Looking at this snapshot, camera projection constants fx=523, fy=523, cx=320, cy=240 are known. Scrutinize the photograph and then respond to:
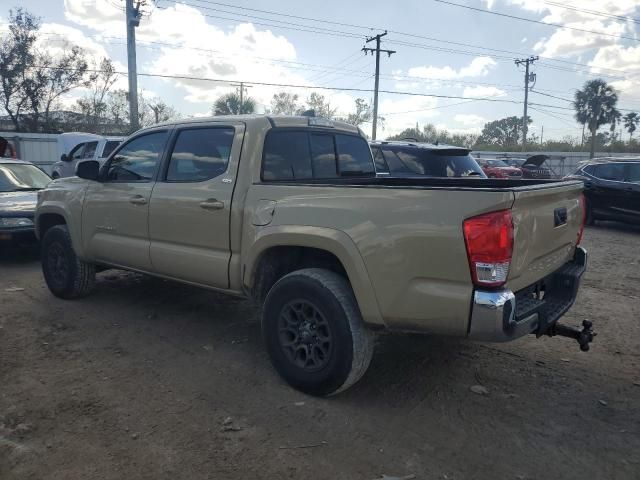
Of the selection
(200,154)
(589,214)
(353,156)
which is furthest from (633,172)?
(200,154)

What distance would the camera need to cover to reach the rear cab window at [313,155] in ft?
13.3

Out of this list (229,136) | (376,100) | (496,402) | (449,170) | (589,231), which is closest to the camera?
(496,402)

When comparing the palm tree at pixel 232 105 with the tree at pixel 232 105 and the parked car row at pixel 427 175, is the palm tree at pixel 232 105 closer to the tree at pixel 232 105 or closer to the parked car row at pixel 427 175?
the tree at pixel 232 105

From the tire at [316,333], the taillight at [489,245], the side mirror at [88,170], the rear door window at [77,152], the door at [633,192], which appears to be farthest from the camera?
the rear door window at [77,152]

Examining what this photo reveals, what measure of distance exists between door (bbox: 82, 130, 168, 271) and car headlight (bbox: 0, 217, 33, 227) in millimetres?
2897

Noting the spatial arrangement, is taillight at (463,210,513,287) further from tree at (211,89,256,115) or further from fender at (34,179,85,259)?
tree at (211,89,256,115)

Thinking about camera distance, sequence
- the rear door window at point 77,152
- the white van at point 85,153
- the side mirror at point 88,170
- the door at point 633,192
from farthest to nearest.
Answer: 1. the rear door window at point 77,152
2. the white van at point 85,153
3. the door at point 633,192
4. the side mirror at point 88,170

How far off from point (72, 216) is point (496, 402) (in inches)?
176

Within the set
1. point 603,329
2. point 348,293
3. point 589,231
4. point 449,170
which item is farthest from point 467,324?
point 589,231

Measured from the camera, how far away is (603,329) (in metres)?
5.04

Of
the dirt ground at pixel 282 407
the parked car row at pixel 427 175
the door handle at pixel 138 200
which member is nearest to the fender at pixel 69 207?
the parked car row at pixel 427 175

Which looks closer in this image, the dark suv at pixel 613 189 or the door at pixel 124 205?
the door at pixel 124 205

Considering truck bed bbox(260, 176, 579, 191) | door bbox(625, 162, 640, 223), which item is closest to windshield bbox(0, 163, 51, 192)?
truck bed bbox(260, 176, 579, 191)

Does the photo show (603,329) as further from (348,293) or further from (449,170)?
(449,170)
